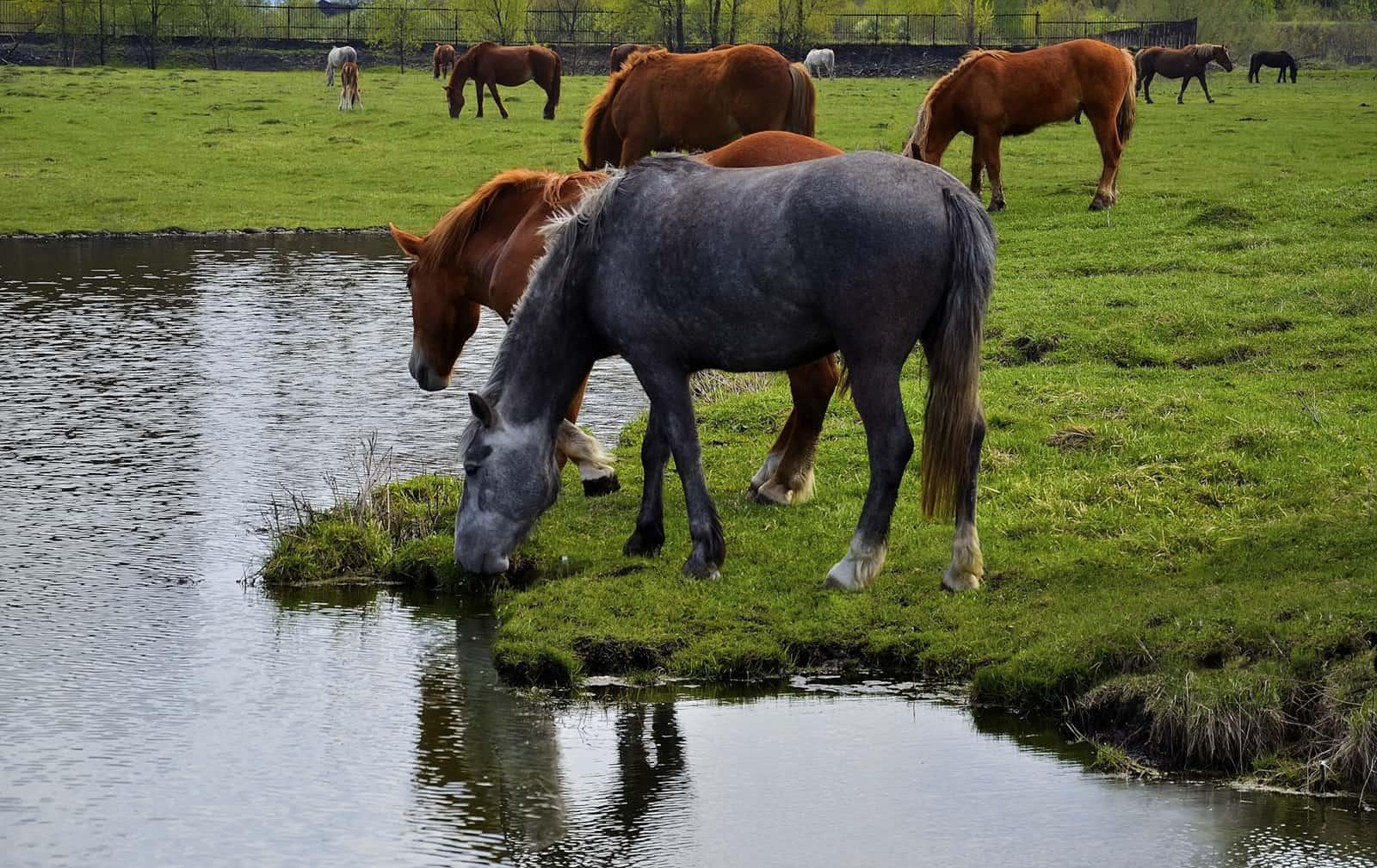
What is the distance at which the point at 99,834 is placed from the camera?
15.6ft

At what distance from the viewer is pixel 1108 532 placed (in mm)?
7188

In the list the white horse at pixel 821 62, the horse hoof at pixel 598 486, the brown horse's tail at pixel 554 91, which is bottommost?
the horse hoof at pixel 598 486

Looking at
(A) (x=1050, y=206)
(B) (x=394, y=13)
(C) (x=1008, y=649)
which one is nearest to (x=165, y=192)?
(A) (x=1050, y=206)

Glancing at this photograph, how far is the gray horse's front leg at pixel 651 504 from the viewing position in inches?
285

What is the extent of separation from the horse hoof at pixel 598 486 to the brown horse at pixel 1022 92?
1245 centimetres

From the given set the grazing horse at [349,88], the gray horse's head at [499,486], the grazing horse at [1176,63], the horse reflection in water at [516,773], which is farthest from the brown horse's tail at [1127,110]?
the grazing horse at [1176,63]

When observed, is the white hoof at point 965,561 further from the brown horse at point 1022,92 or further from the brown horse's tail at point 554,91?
the brown horse's tail at point 554,91

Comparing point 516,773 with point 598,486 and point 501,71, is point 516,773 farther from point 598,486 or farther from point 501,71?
point 501,71

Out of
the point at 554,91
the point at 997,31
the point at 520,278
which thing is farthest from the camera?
the point at 997,31

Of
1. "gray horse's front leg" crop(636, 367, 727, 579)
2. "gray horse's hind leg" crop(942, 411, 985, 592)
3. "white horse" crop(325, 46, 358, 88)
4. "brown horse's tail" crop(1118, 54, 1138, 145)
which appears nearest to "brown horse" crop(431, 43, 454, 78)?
"white horse" crop(325, 46, 358, 88)

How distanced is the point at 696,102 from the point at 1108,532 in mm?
8452

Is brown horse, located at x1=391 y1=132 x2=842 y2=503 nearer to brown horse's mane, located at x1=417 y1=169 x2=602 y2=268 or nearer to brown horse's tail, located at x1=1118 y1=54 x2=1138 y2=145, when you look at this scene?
brown horse's mane, located at x1=417 y1=169 x2=602 y2=268

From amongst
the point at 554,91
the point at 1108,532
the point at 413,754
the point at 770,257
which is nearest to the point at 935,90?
the point at 1108,532

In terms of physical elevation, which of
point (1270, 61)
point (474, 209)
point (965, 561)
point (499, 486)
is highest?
point (1270, 61)
